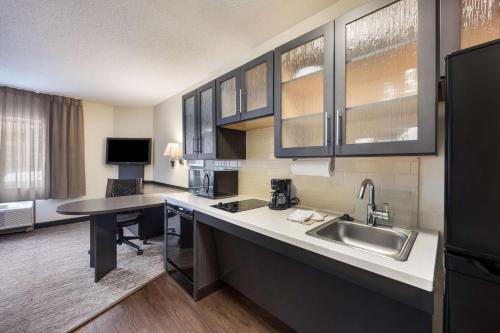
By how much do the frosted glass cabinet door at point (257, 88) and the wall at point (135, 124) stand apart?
11.5ft

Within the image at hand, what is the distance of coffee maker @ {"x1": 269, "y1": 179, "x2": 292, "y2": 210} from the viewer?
1713 mm

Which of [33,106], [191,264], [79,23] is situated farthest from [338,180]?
[33,106]

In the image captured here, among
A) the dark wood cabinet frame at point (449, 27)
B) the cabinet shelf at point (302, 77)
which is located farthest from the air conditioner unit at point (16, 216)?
the dark wood cabinet frame at point (449, 27)

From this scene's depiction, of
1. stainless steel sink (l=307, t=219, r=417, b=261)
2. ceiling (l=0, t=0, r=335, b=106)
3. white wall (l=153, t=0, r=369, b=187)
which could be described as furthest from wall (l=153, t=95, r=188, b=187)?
stainless steel sink (l=307, t=219, r=417, b=261)

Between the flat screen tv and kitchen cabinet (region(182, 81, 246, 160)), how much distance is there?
2416 mm

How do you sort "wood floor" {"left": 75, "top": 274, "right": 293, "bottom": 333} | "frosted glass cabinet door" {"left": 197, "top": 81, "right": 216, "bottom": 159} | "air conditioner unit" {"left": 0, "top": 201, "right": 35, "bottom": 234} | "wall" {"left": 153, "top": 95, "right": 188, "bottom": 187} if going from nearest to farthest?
"wood floor" {"left": 75, "top": 274, "right": 293, "bottom": 333}
"frosted glass cabinet door" {"left": 197, "top": 81, "right": 216, "bottom": 159}
"air conditioner unit" {"left": 0, "top": 201, "right": 35, "bottom": 234}
"wall" {"left": 153, "top": 95, "right": 188, "bottom": 187}

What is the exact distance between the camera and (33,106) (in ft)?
11.7

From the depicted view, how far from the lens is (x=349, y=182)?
1506 mm

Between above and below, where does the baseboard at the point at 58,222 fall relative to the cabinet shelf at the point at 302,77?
below

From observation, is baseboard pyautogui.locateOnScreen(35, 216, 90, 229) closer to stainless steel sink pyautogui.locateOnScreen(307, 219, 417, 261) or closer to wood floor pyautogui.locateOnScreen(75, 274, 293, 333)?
wood floor pyautogui.locateOnScreen(75, 274, 293, 333)

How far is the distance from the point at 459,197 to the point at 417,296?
383mm

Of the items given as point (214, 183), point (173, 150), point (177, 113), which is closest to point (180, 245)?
point (214, 183)

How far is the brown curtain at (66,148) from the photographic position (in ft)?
12.3

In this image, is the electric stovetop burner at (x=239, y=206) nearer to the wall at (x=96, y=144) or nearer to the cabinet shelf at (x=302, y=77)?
the cabinet shelf at (x=302, y=77)
